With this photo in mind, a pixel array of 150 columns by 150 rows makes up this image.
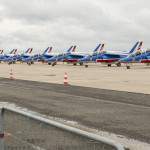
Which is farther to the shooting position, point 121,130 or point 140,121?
point 140,121

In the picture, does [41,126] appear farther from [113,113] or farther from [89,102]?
[89,102]

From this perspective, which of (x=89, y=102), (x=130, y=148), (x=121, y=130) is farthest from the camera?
(x=89, y=102)

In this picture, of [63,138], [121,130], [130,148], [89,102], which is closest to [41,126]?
[63,138]

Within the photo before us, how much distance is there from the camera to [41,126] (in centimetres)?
655

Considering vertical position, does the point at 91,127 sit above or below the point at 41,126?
below

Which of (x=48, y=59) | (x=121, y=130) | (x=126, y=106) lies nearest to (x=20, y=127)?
(x=121, y=130)

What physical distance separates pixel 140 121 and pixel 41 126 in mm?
9434

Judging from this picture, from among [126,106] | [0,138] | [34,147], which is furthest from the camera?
[126,106]

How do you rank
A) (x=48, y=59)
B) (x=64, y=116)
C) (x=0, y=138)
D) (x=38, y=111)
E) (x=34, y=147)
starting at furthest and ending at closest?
1. (x=48, y=59)
2. (x=38, y=111)
3. (x=64, y=116)
4. (x=34, y=147)
5. (x=0, y=138)

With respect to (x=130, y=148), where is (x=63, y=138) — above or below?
above

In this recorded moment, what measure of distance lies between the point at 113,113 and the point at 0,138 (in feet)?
37.2

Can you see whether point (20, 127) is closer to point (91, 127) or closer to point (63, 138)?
point (63, 138)

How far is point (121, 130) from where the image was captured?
13.9 meters

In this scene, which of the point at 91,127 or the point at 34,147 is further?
the point at 91,127
